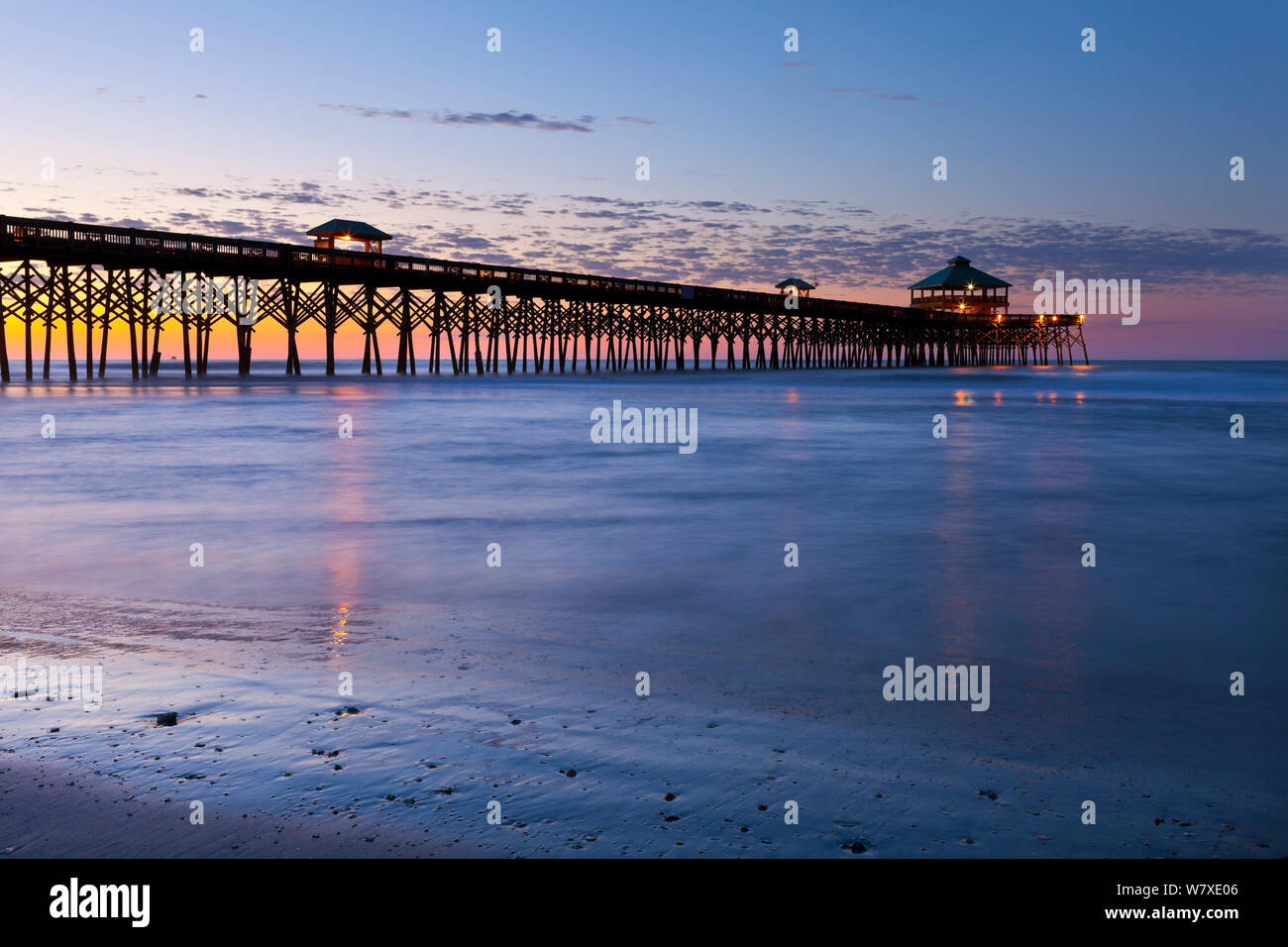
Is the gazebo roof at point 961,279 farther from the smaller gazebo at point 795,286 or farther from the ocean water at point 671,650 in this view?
the ocean water at point 671,650

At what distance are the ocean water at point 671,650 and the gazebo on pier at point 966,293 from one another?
84.8 meters

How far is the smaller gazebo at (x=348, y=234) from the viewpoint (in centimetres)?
4712

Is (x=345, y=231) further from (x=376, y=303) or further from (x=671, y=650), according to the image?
(x=671, y=650)

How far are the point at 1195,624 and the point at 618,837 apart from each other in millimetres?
4256

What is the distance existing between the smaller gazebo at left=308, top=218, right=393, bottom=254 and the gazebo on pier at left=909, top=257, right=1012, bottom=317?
61.1 meters

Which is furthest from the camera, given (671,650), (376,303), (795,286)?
(795,286)

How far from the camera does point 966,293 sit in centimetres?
9356

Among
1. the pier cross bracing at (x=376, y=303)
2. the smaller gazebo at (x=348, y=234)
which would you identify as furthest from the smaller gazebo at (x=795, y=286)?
the smaller gazebo at (x=348, y=234)

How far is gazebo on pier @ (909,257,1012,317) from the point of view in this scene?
9306 centimetres

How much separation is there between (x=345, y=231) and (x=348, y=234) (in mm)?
257

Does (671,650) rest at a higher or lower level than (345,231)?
lower

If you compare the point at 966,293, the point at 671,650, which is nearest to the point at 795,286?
the point at 966,293

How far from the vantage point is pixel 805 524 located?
9.22 m

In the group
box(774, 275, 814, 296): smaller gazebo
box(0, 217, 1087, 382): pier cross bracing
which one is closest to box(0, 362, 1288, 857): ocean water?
box(0, 217, 1087, 382): pier cross bracing
